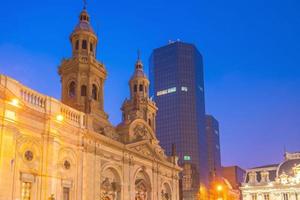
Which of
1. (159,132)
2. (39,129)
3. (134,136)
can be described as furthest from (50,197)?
(159,132)

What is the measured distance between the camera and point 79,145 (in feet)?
139

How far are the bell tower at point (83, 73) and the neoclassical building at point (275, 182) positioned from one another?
1826 inches

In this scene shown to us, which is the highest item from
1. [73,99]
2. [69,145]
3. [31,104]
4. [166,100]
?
[166,100]

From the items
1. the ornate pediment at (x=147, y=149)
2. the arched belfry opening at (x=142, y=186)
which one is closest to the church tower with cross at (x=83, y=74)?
the ornate pediment at (x=147, y=149)

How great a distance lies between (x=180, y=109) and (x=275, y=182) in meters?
104

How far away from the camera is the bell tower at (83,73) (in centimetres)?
→ 5569

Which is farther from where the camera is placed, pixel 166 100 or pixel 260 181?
pixel 166 100

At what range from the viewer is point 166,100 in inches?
7549

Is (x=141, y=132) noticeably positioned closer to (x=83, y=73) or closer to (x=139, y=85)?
(x=83, y=73)

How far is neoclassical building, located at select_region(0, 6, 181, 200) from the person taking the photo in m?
33.9

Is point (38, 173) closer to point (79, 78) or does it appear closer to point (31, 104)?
point (31, 104)

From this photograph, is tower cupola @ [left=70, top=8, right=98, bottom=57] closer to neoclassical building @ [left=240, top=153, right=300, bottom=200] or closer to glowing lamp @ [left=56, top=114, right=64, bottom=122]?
glowing lamp @ [left=56, top=114, right=64, bottom=122]

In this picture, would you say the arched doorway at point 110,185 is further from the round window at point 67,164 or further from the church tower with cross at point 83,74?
the church tower with cross at point 83,74

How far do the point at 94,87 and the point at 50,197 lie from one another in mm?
25360
